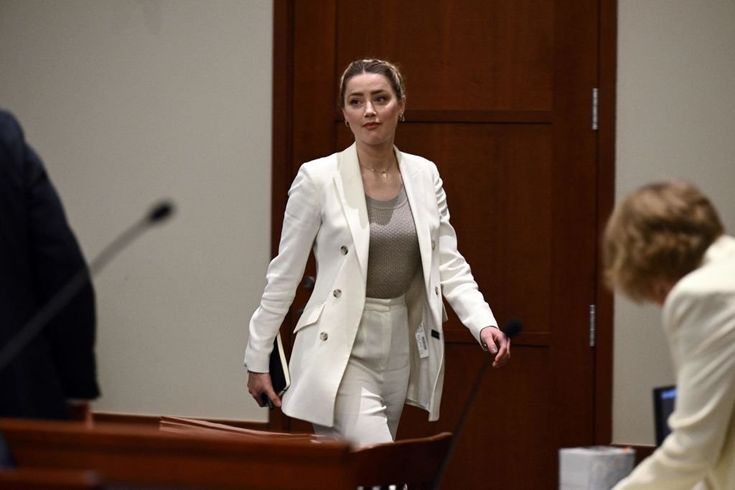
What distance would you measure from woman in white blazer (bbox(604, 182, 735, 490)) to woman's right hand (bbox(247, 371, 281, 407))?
1.61 meters

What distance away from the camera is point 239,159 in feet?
16.6

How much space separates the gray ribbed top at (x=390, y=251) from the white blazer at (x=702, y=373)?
153 cm

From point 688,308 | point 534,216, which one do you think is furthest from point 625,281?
point 534,216

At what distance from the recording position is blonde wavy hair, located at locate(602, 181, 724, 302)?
80.4 inches

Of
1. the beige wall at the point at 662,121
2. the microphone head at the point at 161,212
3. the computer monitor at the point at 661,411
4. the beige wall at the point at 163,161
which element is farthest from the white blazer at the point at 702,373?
the beige wall at the point at 163,161

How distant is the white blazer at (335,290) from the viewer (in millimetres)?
3486

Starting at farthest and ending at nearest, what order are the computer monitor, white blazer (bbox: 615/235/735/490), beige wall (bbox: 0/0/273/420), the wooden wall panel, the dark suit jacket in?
beige wall (bbox: 0/0/273/420), the wooden wall panel, the computer monitor, the dark suit jacket, white blazer (bbox: 615/235/735/490)

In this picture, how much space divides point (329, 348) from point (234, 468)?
5.03 feet

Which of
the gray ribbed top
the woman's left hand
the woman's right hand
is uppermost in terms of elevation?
the gray ribbed top

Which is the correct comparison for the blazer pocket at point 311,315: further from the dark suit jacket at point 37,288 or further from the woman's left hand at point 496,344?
the dark suit jacket at point 37,288

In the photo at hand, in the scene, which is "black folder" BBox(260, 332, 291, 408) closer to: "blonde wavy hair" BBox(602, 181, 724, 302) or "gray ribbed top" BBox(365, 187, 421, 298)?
"gray ribbed top" BBox(365, 187, 421, 298)

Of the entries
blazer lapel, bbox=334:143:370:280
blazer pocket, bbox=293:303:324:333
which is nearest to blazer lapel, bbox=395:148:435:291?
blazer lapel, bbox=334:143:370:280

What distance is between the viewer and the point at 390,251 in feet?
11.6

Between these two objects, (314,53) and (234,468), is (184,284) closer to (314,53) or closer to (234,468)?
(314,53)
